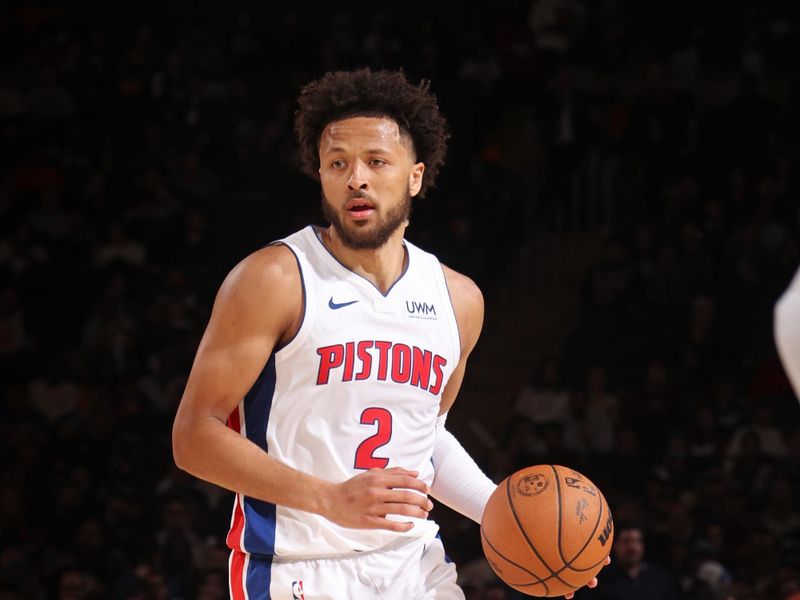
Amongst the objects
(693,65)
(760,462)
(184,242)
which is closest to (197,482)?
(184,242)

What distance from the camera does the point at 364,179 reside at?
11.4ft

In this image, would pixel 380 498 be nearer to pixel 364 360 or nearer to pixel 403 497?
pixel 403 497

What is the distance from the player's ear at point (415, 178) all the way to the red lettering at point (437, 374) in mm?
493

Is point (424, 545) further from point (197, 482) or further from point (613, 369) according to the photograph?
point (613, 369)

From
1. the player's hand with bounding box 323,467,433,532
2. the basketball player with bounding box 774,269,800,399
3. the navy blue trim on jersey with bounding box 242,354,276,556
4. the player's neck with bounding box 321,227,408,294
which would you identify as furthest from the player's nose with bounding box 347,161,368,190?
the basketball player with bounding box 774,269,800,399

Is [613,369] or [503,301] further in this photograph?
[503,301]

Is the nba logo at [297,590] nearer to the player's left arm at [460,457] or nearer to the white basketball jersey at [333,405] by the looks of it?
the white basketball jersey at [333,405]

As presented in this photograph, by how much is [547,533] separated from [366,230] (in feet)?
3.16

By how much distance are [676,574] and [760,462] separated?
4.05ft

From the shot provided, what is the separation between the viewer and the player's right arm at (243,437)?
2.91 m

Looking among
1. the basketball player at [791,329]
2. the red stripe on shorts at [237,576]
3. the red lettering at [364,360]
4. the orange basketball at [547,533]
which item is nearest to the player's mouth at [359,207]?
the red lettering at [364,360]

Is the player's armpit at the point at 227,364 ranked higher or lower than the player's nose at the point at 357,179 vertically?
lower

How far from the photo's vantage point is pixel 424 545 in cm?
349

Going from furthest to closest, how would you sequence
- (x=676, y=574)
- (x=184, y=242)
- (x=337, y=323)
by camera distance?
(x=184, y=242)
(x=676, y=574)
(x=337, y=323)
